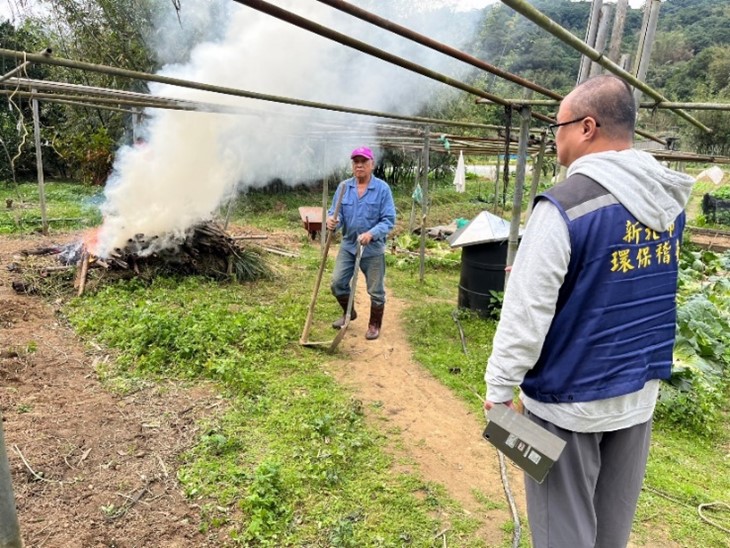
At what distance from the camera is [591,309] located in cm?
165

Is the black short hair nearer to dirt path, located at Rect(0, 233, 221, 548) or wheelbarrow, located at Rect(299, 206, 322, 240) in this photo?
dirt path, located at Rect(0, 233, 221, 548)

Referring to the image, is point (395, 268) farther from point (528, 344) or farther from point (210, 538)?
point (528, 344)

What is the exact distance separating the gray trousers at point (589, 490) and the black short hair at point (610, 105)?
1.09m

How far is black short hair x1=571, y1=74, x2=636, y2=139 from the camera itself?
1.72 metres

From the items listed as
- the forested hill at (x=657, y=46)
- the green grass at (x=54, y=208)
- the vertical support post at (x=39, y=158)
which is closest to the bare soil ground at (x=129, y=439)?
the vertical support post at (x=39, y=158)

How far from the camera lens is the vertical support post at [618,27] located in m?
3.80

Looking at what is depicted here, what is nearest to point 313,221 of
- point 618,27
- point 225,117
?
point 225,117

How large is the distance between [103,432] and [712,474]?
4541mm

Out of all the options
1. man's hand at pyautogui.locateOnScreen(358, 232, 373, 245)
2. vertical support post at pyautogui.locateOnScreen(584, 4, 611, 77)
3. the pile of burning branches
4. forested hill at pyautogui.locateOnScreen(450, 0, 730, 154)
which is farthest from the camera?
forested hill at pyautogui.locateOnScreen(450, 0, 730, 154)

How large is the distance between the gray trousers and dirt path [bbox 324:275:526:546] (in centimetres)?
107

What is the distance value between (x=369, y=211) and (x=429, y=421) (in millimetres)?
2332

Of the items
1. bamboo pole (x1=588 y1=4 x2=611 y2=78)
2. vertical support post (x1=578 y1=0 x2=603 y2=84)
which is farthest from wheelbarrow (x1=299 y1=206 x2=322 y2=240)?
bamboo pole (x1=588 y1=4 x2=611 y2=78)

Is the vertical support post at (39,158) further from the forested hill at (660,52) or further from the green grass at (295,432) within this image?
the forested hill at (660,52)

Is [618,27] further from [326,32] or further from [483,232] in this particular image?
[326,32]
